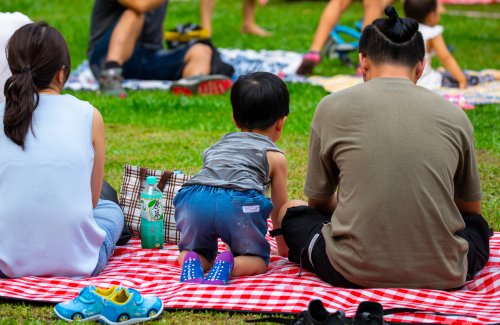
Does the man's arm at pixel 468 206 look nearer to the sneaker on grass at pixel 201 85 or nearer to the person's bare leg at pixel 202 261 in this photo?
the person's bare leg at pixel 202 261

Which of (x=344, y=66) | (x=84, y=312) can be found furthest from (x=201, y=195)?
(x=344, y=66)

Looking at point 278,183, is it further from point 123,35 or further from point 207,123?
point 123,35

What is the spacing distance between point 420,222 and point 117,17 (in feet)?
18.1

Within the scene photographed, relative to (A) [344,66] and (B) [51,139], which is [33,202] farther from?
(A) [344,66]

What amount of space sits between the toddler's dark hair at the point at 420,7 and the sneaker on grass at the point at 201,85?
2193 millimetres

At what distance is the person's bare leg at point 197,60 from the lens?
680 centimetres

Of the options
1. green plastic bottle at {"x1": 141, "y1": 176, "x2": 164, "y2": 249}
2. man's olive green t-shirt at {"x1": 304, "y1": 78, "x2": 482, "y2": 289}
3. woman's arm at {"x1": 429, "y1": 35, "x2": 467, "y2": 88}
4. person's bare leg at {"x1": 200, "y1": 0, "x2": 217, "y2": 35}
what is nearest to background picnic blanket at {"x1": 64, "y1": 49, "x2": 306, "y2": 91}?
person's bare leg at {"x1": 200, "y1": 0, "x2": 217, "y2": 35}

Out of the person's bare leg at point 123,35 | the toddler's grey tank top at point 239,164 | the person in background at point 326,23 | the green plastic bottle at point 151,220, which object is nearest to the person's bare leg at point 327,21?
the person in background at point 326,23

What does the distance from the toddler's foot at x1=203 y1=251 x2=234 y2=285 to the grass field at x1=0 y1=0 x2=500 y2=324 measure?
0.29 metres

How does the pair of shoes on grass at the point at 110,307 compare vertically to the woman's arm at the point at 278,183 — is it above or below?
below

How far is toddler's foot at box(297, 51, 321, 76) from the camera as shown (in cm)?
737

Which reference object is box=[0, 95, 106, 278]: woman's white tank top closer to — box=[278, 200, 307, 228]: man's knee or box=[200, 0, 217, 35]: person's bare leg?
box=[278, 200, 307, 228]: man's knee

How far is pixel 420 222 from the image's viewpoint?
7.14ft

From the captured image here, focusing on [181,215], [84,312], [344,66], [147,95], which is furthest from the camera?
[344,66]
